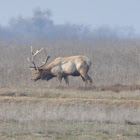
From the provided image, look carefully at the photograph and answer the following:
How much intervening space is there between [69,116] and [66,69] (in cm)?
1196

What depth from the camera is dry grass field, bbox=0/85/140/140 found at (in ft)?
32.9

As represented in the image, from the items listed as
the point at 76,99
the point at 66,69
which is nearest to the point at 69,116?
the point at 76,99

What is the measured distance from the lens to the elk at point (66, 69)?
78.3 ft

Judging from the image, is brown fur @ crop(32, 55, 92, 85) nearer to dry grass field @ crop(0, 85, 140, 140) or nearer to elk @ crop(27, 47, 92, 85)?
elk @ crop(27, 47, 92, 85)

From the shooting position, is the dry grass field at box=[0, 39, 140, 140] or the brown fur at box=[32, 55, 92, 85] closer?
the dry grass field at box=[0, 39, 140, 140]

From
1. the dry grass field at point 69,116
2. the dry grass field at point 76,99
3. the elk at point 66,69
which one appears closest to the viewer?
the dry grass field at point 69,116

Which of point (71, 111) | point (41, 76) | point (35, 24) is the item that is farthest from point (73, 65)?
point (35, 24)

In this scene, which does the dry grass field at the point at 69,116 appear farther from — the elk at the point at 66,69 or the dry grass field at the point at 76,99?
the elk at the point at 66,69

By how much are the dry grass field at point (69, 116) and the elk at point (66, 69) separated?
4711mm

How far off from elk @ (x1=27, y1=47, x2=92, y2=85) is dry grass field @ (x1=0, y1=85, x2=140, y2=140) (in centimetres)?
471

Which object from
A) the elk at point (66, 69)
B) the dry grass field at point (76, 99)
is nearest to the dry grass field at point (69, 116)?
the dry grass field at point (76, 99)

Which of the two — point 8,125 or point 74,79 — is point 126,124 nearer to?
point 8,125

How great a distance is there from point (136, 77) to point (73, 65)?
325 cm

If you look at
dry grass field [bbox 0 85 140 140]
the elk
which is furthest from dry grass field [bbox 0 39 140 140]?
the elk
